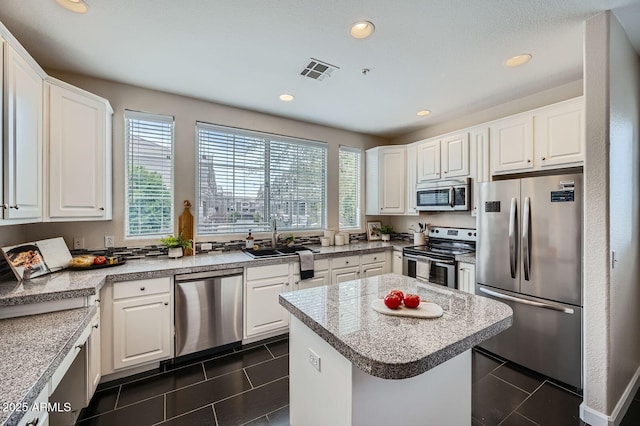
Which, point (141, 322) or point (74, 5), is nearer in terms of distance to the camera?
point (74, 5)

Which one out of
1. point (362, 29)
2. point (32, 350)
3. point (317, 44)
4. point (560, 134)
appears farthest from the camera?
point (560, 134)

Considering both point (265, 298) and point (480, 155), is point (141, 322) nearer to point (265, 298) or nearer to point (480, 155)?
point (265, 298)

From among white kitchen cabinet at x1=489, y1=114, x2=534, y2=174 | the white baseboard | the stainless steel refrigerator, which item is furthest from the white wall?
white kitchen cabinet at x1=489, y1=114, x2=534, y2=174

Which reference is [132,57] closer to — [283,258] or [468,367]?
[283,258]

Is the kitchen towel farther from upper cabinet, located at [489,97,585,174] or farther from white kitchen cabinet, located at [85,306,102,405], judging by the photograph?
upper cabinet, located at [489,97,585,174]

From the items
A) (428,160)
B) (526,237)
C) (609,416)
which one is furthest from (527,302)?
(428,160)

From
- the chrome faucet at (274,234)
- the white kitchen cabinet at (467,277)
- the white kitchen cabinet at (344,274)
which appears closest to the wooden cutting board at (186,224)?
the chrome faucet at (274,234)

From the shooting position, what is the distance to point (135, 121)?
2861mm

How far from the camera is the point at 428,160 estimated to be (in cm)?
380

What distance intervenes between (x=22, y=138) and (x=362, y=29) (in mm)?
2350

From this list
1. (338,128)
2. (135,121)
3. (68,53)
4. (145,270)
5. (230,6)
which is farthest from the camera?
(338,128)

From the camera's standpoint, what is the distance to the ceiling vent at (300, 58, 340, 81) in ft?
7.73

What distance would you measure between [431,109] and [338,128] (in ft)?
4.54

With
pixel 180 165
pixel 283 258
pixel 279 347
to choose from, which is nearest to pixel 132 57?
pixel 180 165
